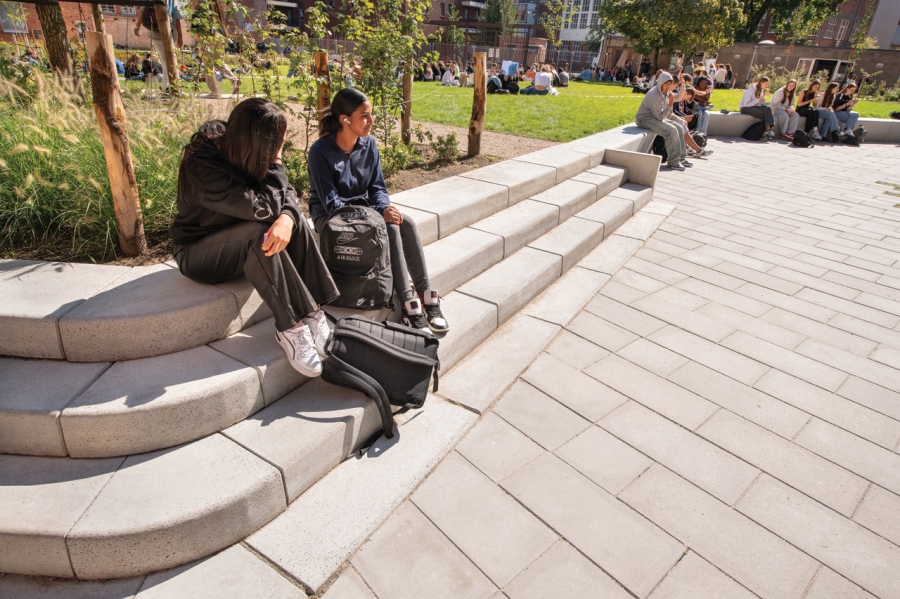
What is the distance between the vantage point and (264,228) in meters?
2.68

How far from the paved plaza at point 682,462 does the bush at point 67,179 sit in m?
2.55

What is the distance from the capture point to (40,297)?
2.69m

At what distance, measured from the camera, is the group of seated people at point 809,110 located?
12.1 metres

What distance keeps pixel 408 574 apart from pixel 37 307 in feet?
7.07

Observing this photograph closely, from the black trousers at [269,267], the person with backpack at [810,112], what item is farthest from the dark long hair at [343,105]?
the person with backpack at [810,112]

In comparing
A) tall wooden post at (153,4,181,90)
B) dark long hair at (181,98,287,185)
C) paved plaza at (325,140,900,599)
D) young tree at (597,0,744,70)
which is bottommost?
paved plaza at (325,140,900,599)

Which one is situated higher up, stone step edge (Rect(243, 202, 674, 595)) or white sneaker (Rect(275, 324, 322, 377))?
white sneaker (Rect(275, 324, 322, 377))

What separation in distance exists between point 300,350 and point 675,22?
108 ft

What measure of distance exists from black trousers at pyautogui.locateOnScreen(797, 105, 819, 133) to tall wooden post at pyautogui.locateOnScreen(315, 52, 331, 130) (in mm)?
12149

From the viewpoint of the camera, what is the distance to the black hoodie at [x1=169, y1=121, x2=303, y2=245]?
2654 mm

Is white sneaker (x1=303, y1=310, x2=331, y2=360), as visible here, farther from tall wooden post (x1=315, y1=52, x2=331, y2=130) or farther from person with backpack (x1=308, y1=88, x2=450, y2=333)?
tall wooden post (x1=315, y1=52, x2=331, y2=130)

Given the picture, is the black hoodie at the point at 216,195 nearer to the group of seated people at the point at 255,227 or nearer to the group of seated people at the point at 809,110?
the group of seated people at the point at 255,227

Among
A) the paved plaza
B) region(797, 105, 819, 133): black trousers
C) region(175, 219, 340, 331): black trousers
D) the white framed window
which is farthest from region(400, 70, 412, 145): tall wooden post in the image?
the white framed window

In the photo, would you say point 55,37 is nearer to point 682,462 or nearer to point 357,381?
point 357,381
